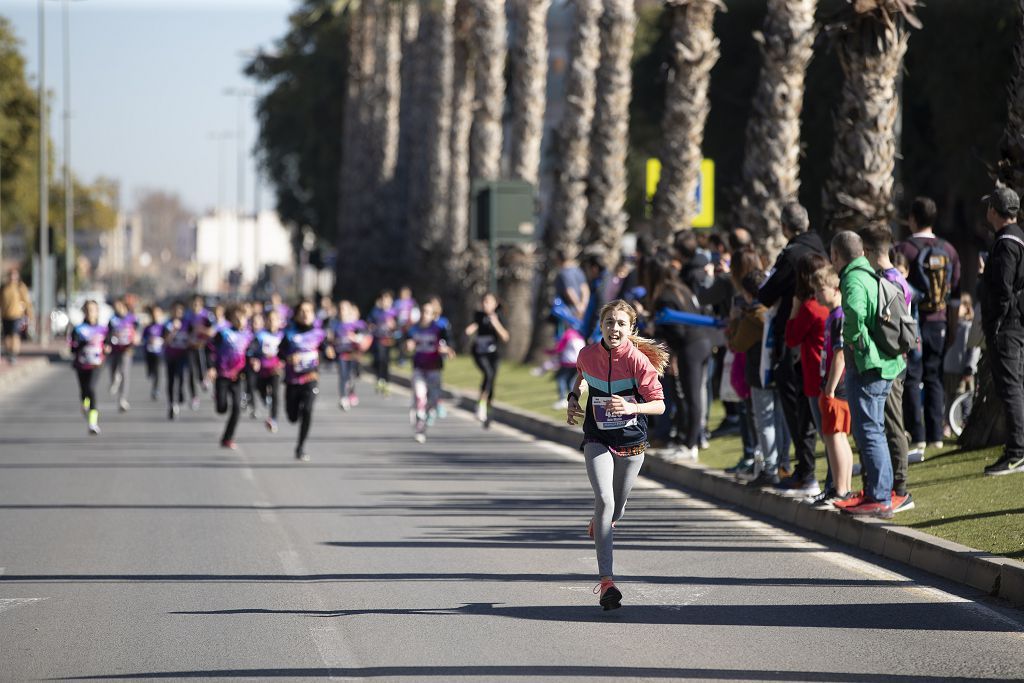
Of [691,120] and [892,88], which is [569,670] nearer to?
[892,88]

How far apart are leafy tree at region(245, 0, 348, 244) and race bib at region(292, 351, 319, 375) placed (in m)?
42.4

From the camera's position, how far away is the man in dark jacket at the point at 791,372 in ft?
42.2

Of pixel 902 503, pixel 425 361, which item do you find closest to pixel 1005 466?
pixel 902 503

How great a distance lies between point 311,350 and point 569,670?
11.1 m

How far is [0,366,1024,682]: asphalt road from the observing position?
24.7 feet

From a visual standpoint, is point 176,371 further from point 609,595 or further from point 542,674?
point 542,674

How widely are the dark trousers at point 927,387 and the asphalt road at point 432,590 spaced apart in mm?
2101

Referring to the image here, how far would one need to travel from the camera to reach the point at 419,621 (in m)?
8.55

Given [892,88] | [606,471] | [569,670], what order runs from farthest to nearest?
[892,88], [606,471], [569,670]

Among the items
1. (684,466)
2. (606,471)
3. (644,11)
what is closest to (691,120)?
(684,466)

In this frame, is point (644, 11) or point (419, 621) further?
point (644, 11)

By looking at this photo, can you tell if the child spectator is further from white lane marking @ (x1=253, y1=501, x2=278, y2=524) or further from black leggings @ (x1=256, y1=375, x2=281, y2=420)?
black leggings @ (x1=256, y1=375, x2=281, y2=420)

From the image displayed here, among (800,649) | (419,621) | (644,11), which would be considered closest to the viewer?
(800,649)

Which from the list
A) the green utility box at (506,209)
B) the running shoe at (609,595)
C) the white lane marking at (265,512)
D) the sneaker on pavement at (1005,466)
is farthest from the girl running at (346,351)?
the running shoe at (609,595)
